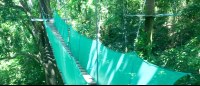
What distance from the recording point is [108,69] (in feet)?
10.0

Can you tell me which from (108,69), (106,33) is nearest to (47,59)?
(106,33)

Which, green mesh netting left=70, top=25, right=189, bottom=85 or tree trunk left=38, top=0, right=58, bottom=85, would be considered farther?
tree trunk left=38, top=0, right=58, bottom=85

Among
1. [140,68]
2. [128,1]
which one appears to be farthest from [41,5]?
[140,68]

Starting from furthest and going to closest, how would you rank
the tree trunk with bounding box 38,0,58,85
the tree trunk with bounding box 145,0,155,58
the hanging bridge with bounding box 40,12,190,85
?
the tree trunk with bounding box 38,0,58,85
the tree trunk with bounding box 145,0,155,58
the hanging bridge with bounding box 40,12,190,85

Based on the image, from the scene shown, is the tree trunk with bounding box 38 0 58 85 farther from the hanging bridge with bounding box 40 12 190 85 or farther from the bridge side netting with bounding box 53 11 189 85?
the bridge side netting with bounding box 53 11 189 85

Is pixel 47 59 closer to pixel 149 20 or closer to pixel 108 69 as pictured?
pixel 149 20

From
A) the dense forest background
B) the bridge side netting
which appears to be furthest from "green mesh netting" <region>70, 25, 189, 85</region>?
the dense forest background

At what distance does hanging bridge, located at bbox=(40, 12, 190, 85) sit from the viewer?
7.55 ft

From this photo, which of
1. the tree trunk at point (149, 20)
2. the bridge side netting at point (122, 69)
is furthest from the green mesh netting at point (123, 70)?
the tree trunk at point (149, 20)

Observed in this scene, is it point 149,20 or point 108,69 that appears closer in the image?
point 108,69

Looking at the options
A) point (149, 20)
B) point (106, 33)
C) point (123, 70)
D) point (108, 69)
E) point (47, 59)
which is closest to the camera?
point (123, 70)

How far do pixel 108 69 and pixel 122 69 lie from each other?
28 centimetres

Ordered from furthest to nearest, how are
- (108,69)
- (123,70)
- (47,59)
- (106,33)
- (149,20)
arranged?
1. (106,33)
2. (47,59)
3. (149,20)
4. (108,69)
5. (123,70)

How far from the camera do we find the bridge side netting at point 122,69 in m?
2.31
